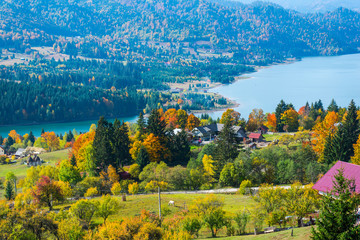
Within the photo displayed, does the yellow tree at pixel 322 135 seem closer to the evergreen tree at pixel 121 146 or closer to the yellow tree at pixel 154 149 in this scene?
the yellow tree at pixel 154 149

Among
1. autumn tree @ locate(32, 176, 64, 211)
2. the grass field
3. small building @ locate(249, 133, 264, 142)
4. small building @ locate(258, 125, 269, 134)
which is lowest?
the grass field

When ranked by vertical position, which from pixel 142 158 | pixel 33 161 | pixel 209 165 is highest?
pixel 142 158

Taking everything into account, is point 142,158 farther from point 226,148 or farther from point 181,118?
point 181,118

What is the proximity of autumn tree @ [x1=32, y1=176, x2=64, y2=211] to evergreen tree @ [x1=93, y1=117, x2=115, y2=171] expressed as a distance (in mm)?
16209

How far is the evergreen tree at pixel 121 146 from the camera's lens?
6719 centimetres

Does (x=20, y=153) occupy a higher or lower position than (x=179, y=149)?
lower

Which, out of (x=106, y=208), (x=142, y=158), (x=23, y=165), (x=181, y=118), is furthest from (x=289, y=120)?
(x=106, y=208)

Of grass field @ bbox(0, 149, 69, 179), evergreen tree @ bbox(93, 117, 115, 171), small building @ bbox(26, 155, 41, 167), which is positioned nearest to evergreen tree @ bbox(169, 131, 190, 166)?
evergreen tree @ bbox(93, 117, 115, 171)

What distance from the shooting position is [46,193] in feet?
157

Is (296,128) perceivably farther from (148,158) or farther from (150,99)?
(150,99)

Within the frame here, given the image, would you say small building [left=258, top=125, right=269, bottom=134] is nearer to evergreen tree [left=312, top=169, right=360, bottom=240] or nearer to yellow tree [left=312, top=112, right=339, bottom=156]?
yellow tree [left=312, top=112, right=339, bottom=156]

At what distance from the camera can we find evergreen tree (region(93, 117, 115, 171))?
6462 cm

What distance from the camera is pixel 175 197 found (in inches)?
1843

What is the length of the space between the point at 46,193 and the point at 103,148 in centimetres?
1766
